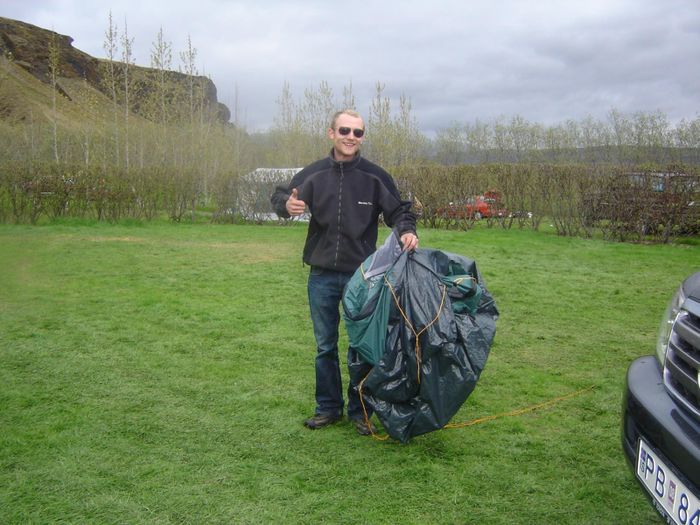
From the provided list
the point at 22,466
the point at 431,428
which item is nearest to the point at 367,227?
the point at 431,428

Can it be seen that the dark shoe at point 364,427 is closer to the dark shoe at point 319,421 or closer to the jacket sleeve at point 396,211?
the dark shoe at point 319,421

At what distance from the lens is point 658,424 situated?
7.76 ft

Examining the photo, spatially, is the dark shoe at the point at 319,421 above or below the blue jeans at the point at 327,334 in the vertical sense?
below

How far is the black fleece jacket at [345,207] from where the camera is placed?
387 centimetres

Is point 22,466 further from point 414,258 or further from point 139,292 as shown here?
point 139,292

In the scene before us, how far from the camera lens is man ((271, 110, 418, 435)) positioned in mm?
3848

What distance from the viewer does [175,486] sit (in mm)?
3186

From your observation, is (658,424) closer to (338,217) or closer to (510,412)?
(510,412)

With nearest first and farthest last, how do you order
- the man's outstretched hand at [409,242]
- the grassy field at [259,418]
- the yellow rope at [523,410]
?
the grassy field at [259,418], the man's outstretched hand at [409,242], the yellow rope at [523,410]

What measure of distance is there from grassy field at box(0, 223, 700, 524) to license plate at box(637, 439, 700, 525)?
369 mm

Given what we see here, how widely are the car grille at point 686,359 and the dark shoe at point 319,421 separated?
2082 mm

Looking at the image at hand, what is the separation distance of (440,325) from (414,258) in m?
0.47

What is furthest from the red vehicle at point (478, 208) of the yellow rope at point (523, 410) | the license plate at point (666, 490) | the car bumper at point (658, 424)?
the license plate at point (666, 490)

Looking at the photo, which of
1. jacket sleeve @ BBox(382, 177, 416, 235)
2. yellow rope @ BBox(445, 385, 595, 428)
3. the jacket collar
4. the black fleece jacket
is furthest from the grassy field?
the jacket collar
